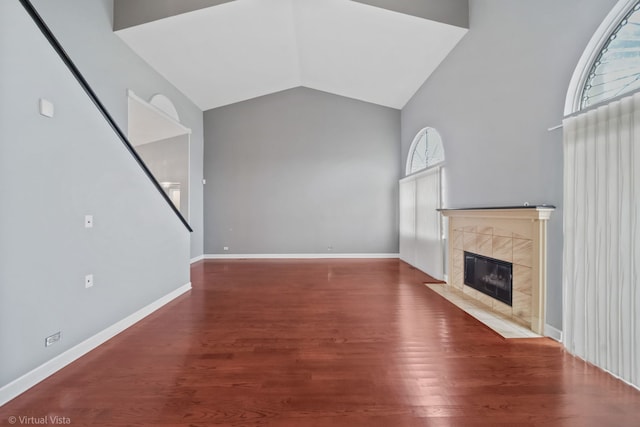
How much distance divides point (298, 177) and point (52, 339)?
18.9ft

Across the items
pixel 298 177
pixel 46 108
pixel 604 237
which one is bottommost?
pixel 604 237

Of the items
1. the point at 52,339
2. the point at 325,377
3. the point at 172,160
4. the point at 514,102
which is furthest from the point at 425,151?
the point at 52,339

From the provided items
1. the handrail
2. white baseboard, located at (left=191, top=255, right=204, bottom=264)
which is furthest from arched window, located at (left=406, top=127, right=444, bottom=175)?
white baseboard, located at (left=191, top=255, right=204, bottom=264)

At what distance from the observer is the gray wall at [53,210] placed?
5.78 feet

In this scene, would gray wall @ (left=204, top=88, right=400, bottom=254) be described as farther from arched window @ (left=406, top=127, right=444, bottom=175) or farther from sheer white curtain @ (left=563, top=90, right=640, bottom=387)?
sheer white curtain @ (left=563, top=90, right=640, bottom=387)

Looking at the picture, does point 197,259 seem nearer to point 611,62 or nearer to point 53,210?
point 53,210

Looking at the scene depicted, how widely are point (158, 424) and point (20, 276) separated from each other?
4.37 feet

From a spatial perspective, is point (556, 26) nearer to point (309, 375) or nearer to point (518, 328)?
point (518, 328)

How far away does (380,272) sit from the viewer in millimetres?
5543

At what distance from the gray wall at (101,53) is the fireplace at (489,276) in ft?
18.1

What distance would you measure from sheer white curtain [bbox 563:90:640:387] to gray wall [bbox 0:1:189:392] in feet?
13.2

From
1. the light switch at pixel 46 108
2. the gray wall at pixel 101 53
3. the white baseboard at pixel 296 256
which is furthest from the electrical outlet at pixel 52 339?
the white baseboard at pixel 296 256

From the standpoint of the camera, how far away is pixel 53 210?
2.06m

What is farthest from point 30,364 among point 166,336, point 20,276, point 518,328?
point 518,328
